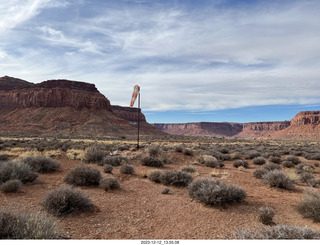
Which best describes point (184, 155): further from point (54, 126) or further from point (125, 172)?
point (54, 126)

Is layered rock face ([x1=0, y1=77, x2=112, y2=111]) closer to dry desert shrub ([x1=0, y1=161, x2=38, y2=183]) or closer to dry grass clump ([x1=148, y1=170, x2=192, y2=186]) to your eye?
dry desert shrub ([x1=0, y1=161, x2=38, y2=183])

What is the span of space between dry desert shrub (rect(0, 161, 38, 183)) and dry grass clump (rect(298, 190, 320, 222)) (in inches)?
358

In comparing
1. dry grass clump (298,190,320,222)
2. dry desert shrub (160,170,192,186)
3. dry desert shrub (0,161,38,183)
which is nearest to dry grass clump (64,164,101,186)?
dry desert shrub (0,161,38,183)

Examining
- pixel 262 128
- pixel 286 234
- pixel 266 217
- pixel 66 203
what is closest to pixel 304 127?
pixel 262 128

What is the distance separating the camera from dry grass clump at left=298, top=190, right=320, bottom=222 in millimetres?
5040

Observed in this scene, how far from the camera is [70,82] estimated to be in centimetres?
9362

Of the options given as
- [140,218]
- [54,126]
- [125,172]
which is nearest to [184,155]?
[125,172]

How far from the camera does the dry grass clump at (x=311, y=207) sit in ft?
16.5

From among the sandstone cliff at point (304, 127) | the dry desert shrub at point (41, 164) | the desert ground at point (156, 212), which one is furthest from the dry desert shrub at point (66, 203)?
the sandstone cliff at point (304, 127)

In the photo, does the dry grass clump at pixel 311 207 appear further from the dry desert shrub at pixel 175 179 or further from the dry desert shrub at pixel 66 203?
the dry desert shrub at pixel 66 203

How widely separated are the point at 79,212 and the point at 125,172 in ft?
17.7

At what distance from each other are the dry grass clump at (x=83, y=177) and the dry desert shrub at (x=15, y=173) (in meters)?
1.32

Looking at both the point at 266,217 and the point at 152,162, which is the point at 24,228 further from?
the point at 152,162

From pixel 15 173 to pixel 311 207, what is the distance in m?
9.47
